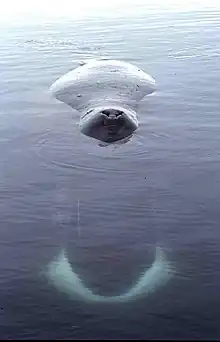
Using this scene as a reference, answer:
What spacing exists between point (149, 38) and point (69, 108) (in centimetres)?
1301

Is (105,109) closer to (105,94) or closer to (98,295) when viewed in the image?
(105,94)

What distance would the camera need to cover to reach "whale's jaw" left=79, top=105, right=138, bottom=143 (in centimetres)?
2141

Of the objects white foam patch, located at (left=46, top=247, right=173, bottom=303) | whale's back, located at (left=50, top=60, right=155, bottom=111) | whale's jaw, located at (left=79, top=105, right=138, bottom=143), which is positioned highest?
whale's back, located at (left=50, top=60, right=155, bottom=111)

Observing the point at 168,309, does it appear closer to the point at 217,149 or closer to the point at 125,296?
the point at 125,296

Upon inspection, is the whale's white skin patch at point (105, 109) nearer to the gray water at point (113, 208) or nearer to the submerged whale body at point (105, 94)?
the submerged whale body at point (105, 94)

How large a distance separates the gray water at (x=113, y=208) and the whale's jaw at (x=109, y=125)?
1.36ft

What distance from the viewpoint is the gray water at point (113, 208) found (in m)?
13.4

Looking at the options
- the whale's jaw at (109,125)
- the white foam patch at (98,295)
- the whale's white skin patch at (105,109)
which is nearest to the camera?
the white foam patch at (98,295)

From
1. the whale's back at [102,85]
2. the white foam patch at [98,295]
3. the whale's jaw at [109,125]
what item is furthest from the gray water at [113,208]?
the whale's back at [102,85]

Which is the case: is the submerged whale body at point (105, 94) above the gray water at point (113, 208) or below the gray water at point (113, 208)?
above

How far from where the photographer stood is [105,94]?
2434 cm

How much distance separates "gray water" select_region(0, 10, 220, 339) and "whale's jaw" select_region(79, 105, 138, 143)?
0.42 meters

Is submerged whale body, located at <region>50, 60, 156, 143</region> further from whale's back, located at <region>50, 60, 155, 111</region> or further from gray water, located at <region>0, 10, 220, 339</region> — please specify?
gray water, located at <region>0, 10, 220, 339</region>

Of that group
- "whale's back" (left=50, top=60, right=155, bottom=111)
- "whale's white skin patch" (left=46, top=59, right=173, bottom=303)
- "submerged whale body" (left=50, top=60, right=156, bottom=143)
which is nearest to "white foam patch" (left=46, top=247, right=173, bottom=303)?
"whale's white skin patch" (left=46, top=59, right=173, bottom=303)
